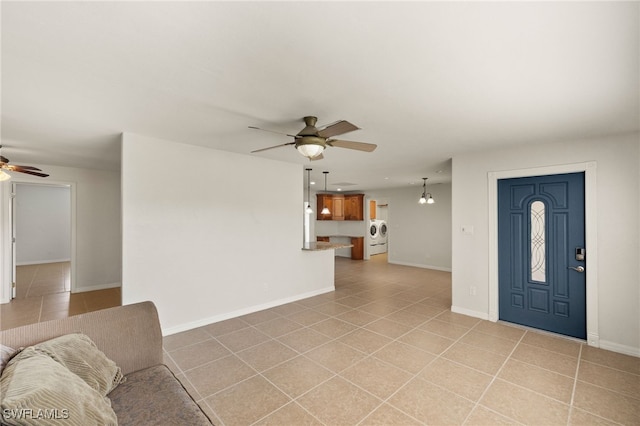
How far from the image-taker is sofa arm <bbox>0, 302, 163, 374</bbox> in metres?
1.71

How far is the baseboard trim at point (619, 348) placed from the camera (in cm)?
307

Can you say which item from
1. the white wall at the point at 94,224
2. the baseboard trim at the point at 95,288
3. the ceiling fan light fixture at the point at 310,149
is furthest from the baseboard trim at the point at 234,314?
the white wall at the point at 94,224

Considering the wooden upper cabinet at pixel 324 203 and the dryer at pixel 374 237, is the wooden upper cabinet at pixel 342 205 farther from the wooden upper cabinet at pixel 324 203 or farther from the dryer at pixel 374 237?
the dryer at pixel 374 237

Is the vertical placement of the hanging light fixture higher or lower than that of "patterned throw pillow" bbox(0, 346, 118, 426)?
higher

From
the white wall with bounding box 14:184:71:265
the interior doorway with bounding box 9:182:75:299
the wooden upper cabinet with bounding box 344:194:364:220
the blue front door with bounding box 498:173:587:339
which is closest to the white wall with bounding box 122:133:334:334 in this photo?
the blue front door with bounding box 498:173:587:339

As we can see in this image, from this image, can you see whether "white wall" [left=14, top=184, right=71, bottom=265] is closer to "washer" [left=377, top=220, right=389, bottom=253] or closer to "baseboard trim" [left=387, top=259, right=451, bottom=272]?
"baseboard trim" [left=387, top=259, right=451, bottom=272]

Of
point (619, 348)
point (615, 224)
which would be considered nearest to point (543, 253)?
point (615, 224)

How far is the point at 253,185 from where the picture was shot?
4461 millimetres

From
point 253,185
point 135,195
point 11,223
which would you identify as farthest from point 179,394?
point 11,223

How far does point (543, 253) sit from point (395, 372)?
263cm

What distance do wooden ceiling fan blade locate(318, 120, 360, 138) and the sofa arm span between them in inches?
76.3

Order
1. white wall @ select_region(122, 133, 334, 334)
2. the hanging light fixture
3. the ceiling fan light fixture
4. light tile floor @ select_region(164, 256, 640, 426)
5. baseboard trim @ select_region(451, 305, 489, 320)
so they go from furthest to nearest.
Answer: the hanging light fixture, baseboard trim @ select_region(451, 305, 489, 320), white wall @ select_region(122, 133, 334, 334), the ceiling fan light fixture, light tile floor @ select_region(164, 256, 640, 426)

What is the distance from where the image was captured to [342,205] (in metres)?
9.76

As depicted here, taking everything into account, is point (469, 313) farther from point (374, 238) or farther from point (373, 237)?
point (374, 238)
